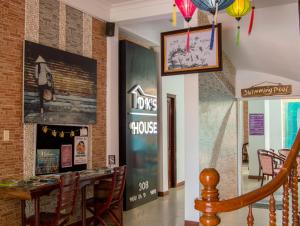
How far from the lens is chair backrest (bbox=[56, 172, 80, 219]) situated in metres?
3.86

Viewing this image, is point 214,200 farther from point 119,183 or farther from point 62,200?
point 119,183

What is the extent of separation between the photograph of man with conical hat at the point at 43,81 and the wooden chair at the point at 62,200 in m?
1.08

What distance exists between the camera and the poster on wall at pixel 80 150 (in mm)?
5227

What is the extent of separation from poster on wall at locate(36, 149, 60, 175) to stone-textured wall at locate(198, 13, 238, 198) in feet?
7.18

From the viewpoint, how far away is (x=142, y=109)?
6.88 meters

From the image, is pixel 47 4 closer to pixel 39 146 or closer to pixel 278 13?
pixel 39 146

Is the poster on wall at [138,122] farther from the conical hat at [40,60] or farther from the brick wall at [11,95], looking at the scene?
the brick wall at [11,95]

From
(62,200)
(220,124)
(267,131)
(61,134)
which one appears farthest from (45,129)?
(267,131)

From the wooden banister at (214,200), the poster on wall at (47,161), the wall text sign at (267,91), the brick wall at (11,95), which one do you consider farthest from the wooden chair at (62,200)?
the wall text sign at (267,91)

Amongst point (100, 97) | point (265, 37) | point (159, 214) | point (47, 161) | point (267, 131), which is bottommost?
point (159, 214)

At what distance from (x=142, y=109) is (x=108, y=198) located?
Answer: 8.12 ft

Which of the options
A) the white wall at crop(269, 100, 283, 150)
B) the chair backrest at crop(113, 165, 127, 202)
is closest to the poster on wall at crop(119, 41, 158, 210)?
the chair backrest at crop(113, 165, 127, 202)

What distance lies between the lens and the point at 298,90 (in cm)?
710

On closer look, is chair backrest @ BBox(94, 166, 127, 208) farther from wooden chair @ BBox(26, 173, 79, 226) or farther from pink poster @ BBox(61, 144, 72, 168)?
wooden chair @ BBox(26, 173, 79, 226)
